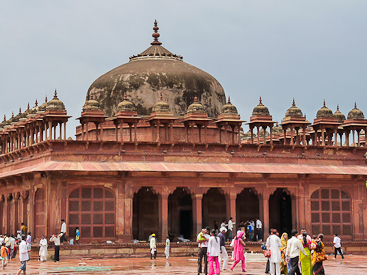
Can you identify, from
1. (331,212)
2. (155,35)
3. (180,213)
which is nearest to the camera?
(331,212)

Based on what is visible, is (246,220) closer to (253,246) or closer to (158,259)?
(253,246)

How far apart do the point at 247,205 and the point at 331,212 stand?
4.37 metres

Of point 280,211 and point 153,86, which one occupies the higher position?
point 153,86

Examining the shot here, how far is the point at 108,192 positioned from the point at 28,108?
10.9 metres

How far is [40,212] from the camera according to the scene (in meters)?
32.7

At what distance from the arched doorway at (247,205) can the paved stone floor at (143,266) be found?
7.56 m

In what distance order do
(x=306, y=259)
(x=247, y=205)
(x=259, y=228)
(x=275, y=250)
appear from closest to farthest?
(x=306, y=259) → (x=275, y=250) → (x=259, y=228) → (x=247, y=205)

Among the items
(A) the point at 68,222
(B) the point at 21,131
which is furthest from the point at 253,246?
(B) the point at 21,131

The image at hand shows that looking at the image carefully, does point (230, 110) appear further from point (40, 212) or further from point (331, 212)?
point (40, 212)

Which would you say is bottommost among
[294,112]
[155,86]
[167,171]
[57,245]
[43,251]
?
[43,251]

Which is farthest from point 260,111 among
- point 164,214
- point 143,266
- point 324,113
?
point 143,266

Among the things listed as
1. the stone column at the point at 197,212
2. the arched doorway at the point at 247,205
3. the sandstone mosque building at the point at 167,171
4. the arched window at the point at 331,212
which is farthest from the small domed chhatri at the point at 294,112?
the stone column at the point at 197,212

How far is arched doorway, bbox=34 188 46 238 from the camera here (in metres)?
32.2

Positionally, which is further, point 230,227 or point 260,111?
point 260,111
